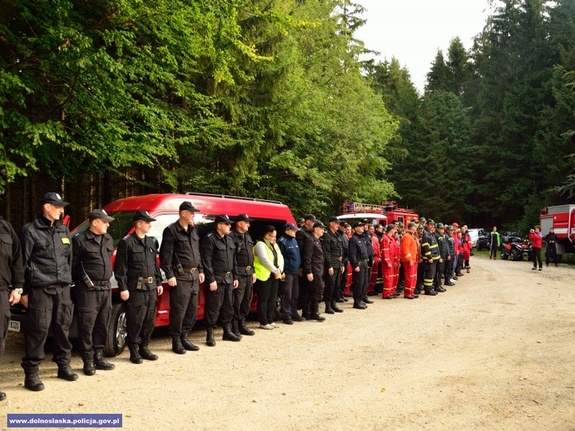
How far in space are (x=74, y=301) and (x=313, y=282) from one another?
5.17 metres

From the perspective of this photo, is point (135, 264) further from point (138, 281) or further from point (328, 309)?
point (328, 309)

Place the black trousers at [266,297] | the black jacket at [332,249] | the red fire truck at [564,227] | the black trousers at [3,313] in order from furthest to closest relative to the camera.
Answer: the red fire truck at [564,227] → the black jacket at [332,249] → the black trousers at [266,297] → the black trousers at [3,313]

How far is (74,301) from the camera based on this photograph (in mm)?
6621

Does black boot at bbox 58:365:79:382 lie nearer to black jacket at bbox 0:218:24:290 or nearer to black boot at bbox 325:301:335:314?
black jacket at bbox 0:218:24:290

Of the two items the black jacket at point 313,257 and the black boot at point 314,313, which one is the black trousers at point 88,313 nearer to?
the black jacket at point 313,257

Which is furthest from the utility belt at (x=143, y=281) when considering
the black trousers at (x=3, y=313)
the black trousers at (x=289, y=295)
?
the black trousers at (x=289, y=295)

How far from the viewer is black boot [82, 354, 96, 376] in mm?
6484

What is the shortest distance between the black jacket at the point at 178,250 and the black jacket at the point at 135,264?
35 cm

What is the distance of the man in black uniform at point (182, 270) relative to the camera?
25.4 ft

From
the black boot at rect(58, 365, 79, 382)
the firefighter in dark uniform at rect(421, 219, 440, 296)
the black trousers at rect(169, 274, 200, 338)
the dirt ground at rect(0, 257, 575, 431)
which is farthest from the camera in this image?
the firefighter in dark uniform at rect(421, 219, 440, 296)

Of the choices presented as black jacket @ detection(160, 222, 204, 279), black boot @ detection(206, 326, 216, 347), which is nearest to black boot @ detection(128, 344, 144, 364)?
black jacket @ detection(160, 222, 204, 279)

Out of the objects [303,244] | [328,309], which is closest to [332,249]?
[303,244]

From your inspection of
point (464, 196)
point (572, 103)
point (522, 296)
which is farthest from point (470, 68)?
point (522, 296)

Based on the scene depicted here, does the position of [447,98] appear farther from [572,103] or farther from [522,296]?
[522,296]
